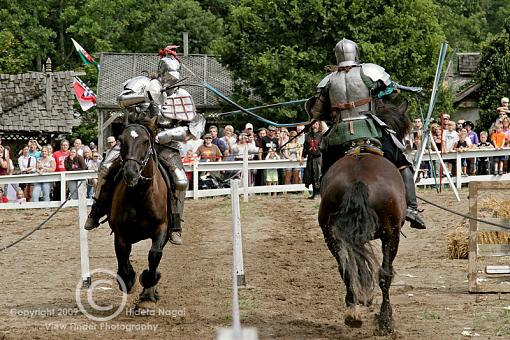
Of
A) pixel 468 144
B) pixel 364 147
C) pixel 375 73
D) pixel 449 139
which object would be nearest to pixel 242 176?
pixel 449 139

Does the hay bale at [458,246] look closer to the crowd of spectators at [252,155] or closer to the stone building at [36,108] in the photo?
the crowd of spectators at [252,155]

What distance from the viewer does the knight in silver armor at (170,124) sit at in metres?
11.8

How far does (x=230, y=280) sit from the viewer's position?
44.6ft

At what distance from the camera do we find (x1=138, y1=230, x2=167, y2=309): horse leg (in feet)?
37.3

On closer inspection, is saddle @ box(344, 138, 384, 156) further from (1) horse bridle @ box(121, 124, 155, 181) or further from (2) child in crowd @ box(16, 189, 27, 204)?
(2) child in crowd @ box(16, 189, 27, 204)

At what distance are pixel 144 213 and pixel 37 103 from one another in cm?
3282

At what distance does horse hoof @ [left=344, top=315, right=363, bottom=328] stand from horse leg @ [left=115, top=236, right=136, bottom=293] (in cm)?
285

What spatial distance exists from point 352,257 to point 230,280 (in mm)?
4098

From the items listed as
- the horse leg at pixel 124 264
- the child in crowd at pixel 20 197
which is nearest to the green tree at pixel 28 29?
the child in crowd at pixel 20 197

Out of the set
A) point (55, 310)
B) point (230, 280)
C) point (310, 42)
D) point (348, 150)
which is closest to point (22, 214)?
point (230, 280)

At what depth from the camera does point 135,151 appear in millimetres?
10766

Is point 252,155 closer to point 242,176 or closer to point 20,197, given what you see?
point 242,176

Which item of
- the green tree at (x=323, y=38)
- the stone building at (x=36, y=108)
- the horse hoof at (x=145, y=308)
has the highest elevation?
the green tree at (x=323, y=38)

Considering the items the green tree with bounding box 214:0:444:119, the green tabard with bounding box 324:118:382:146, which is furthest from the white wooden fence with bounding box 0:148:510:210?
the green tabard with bounding box 324:118:382:146
